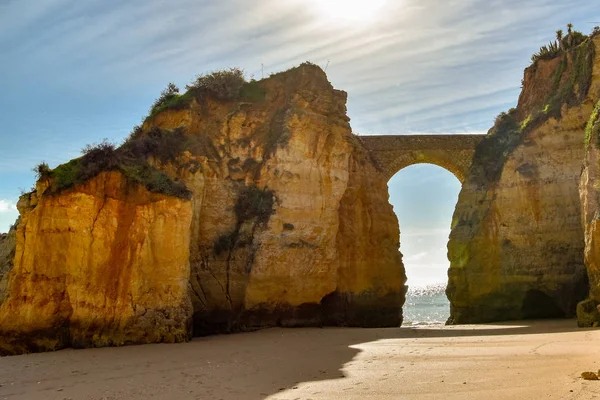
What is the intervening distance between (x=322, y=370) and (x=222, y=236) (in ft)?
29.6

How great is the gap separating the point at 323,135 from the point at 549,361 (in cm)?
1282

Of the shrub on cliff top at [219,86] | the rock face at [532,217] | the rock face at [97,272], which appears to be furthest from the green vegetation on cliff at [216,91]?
the rock face at [532,217]

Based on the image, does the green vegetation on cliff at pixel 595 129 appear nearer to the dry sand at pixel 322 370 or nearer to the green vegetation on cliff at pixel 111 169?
the dry sand at pixel 322 370

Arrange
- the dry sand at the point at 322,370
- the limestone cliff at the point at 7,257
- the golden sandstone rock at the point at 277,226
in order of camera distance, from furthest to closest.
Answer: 1. the limestone cliff at the point at 7,257
2. the golden sandstone rock at the point at 277,226
3. the dry sand at the point at 322,370

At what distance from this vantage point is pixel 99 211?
14477 millimetres

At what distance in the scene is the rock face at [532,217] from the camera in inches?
792

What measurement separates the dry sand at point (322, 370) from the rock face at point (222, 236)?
142 cm

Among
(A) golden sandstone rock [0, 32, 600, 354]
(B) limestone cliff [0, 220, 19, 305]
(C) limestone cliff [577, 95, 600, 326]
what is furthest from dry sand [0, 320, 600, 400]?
(B) limestone cliff [0, 220, 19, 305]

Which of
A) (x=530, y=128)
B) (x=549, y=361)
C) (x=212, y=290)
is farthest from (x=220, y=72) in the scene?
(x=549, y=361)

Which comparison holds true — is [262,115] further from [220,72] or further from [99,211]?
[99,211]

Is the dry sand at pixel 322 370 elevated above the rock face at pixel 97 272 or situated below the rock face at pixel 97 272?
below

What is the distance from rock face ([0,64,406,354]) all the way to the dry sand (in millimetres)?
1418

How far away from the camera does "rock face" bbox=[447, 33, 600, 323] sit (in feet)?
66.0

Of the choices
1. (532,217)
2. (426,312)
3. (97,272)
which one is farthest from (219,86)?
(426,312)
